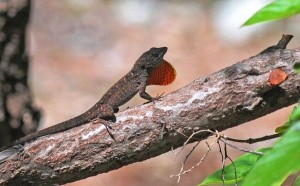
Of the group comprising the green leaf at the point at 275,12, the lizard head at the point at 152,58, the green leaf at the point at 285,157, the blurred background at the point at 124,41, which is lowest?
the green leaf at the point at 285,157

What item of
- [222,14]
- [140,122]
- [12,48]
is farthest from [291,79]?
[222,14]

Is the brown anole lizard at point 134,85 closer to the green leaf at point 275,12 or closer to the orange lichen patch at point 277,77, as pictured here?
the orange lichen patch at point 277,77

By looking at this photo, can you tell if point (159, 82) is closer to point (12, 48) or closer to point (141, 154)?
point (141, 154)

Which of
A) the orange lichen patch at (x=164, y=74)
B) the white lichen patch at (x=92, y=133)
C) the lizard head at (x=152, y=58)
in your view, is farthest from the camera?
the lizard head at (x=152, y=58)

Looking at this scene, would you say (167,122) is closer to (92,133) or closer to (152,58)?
(92,133)

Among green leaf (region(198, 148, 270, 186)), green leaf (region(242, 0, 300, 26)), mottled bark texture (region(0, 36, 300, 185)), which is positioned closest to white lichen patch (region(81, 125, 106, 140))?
mottled bark texture (region(0, 36, 300, 185))

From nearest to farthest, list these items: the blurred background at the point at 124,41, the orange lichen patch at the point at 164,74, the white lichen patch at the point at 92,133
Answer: the white lichen patch at the point at 92,133
the orange lichen patch at the point at 164,74
the blurred background at the point at 124,41

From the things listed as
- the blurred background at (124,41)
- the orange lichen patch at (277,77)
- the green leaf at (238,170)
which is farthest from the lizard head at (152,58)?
the blurred background at (124,41)
